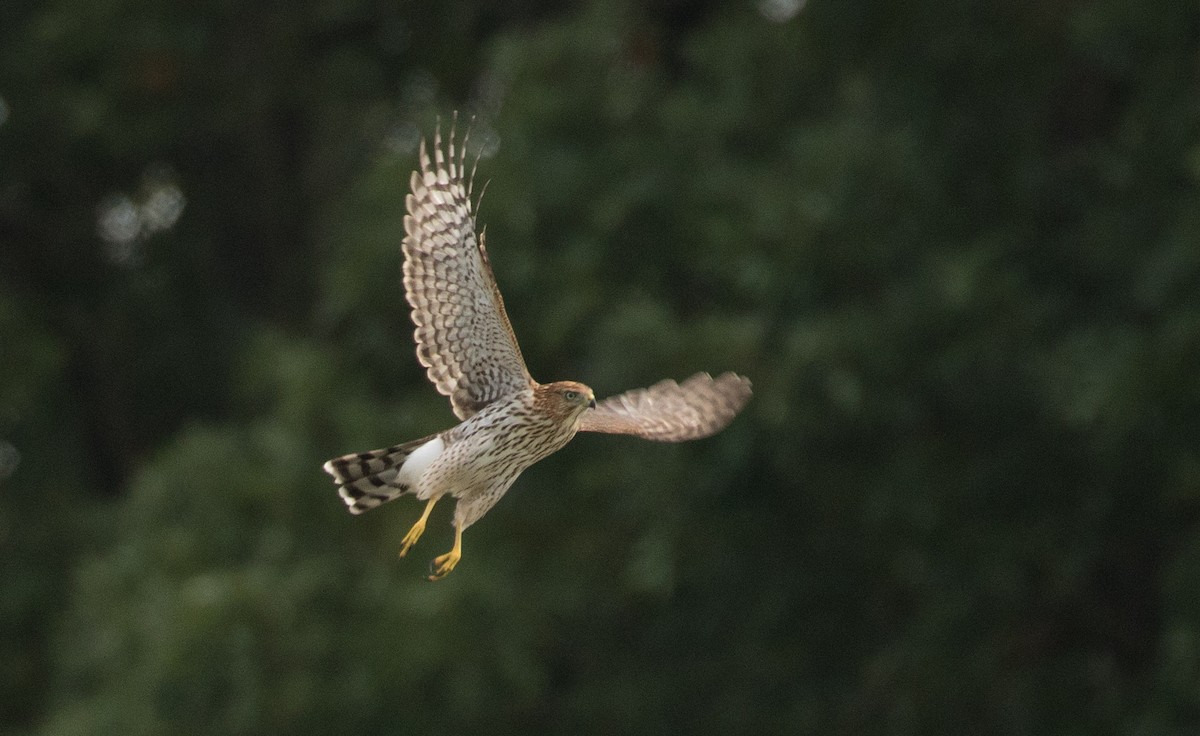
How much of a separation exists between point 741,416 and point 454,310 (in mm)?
4998

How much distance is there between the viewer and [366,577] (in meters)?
11.2

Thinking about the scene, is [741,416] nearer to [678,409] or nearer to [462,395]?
[678,409]

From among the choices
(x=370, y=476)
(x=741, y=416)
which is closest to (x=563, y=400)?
(x=370, y=476)

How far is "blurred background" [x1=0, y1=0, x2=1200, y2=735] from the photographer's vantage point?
1035cm

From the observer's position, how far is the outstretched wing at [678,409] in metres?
5.86

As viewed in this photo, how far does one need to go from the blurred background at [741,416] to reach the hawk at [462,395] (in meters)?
4.56

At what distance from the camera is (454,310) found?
543 centimetres

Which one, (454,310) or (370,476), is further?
(370,476)

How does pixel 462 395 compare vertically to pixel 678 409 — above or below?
below

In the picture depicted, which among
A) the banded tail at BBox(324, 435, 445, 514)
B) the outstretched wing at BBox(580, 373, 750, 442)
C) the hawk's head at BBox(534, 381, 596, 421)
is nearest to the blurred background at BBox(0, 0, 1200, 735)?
the outstretched wing at BBox(580, 373, 750, 442)

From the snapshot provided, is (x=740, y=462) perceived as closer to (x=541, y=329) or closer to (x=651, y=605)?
(x=541, y=329)

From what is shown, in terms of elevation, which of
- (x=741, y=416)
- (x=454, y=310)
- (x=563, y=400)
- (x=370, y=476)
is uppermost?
(x=741, y=416)

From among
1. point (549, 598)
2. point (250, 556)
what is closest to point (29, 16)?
point (250, 556)

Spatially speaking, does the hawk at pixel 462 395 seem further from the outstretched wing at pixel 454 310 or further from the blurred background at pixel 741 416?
the blurred background at pixel 741 416
